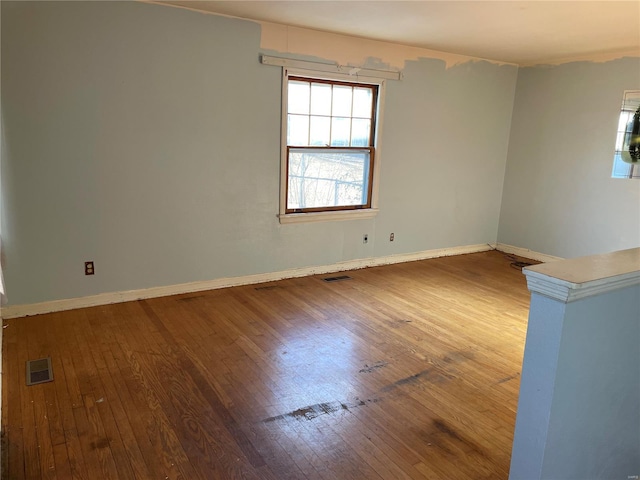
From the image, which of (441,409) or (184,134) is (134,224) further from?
(441,409)

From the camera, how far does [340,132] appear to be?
4820 mm

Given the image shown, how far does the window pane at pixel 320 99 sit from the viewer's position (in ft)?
15.1

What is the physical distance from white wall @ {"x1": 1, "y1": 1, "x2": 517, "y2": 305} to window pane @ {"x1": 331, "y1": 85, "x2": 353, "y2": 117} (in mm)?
472

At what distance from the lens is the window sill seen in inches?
182

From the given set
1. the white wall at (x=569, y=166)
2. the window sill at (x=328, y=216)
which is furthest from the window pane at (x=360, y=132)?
the white wall at (x=569, y=166)

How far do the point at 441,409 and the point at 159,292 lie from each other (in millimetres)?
2670

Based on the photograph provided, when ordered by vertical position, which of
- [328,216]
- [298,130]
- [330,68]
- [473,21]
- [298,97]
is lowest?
[328,216]

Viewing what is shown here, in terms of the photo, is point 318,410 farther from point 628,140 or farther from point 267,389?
point 628,140

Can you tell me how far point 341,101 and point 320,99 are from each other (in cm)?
25

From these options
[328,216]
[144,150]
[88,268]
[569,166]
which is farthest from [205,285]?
[569,166]

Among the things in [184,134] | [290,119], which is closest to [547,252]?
[290,119]

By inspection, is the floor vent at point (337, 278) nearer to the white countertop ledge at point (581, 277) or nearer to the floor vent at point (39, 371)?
the floor vent at point (39, 371)

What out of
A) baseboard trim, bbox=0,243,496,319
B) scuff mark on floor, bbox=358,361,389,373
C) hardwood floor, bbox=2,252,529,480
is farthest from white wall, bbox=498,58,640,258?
scuff mark on floor, bbox=358,361,389,373

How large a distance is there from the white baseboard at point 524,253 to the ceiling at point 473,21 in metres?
2.40
